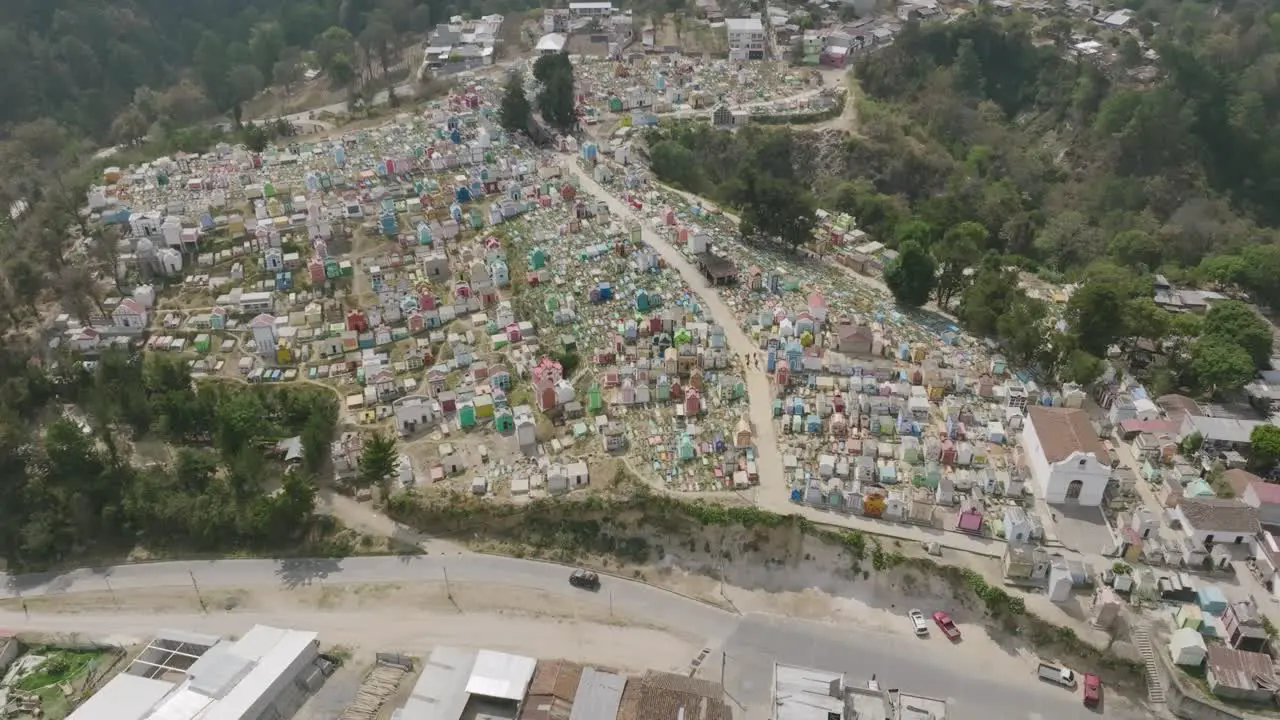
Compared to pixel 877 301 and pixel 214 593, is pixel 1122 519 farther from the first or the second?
pixel 214 593

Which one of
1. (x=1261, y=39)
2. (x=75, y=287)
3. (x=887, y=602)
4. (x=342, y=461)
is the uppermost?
(x=1261, y=39)

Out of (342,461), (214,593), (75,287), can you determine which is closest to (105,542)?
(214,593)

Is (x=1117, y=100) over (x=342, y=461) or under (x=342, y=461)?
over

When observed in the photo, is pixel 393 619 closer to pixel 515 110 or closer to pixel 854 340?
pixel 854 340

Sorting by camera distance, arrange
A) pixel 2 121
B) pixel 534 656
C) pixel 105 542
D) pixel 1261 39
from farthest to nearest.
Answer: pixel 2 121
pixel 1261 39
pixel 105 542
pixel 534 656

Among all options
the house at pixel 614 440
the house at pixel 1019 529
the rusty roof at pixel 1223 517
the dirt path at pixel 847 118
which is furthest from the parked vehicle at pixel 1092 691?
the dirt path at pixel 847 118
